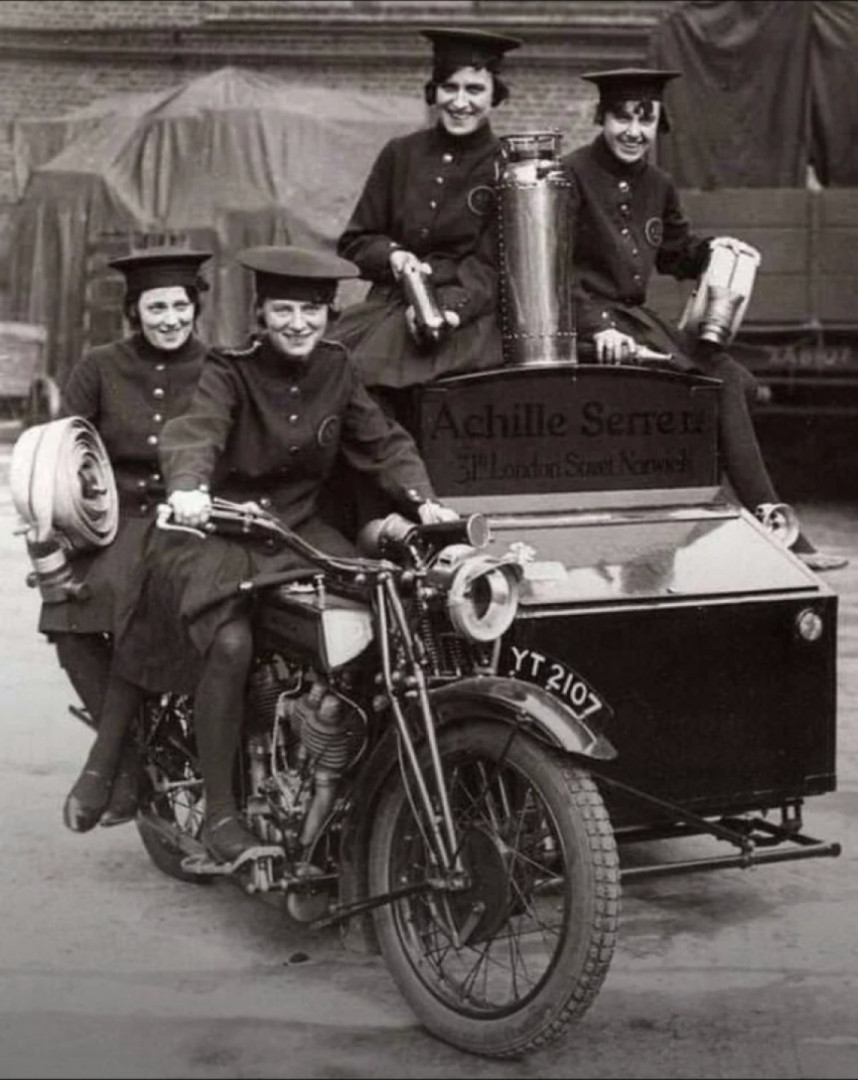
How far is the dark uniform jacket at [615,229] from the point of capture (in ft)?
21.4

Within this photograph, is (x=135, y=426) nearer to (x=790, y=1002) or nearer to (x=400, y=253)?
(x=400, y=253)

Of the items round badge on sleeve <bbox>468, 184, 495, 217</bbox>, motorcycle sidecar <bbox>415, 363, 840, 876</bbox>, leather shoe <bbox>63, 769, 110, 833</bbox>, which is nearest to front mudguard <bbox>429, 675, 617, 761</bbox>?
motorcycle sidecar <bbox>415, 363, 840, 876</bbox>

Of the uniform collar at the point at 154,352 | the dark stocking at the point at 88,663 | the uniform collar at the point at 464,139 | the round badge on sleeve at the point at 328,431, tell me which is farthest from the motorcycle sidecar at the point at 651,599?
the dark stocking at the point at 88,663

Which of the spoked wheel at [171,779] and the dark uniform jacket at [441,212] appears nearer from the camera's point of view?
the spoked wheel at [171,779]

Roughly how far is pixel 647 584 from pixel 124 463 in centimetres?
161

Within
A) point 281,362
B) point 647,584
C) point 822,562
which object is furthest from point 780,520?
point 281,362

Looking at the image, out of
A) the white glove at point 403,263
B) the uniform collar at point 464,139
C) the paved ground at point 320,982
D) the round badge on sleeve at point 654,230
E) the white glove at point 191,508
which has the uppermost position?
the uniform collar at point 464,139

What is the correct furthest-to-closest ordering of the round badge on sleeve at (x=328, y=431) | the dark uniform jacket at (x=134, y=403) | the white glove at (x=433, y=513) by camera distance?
the dark uniform jacket at (x=134, y=403), the round badge on sleeve at (x=328, y=431), the white glove at (x=433, y=513)

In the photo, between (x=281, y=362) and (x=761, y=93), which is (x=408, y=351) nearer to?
(x=281, y=362)

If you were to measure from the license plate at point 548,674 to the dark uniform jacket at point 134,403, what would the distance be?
52.1 inches

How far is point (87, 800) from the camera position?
570 centimetres

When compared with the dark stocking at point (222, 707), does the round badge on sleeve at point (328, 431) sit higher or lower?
higher

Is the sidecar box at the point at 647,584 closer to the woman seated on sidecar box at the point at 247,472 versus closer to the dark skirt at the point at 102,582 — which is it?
the woman seated on sidecar box at the point at 247,472

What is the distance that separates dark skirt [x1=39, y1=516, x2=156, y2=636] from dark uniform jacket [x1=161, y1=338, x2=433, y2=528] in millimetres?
349
